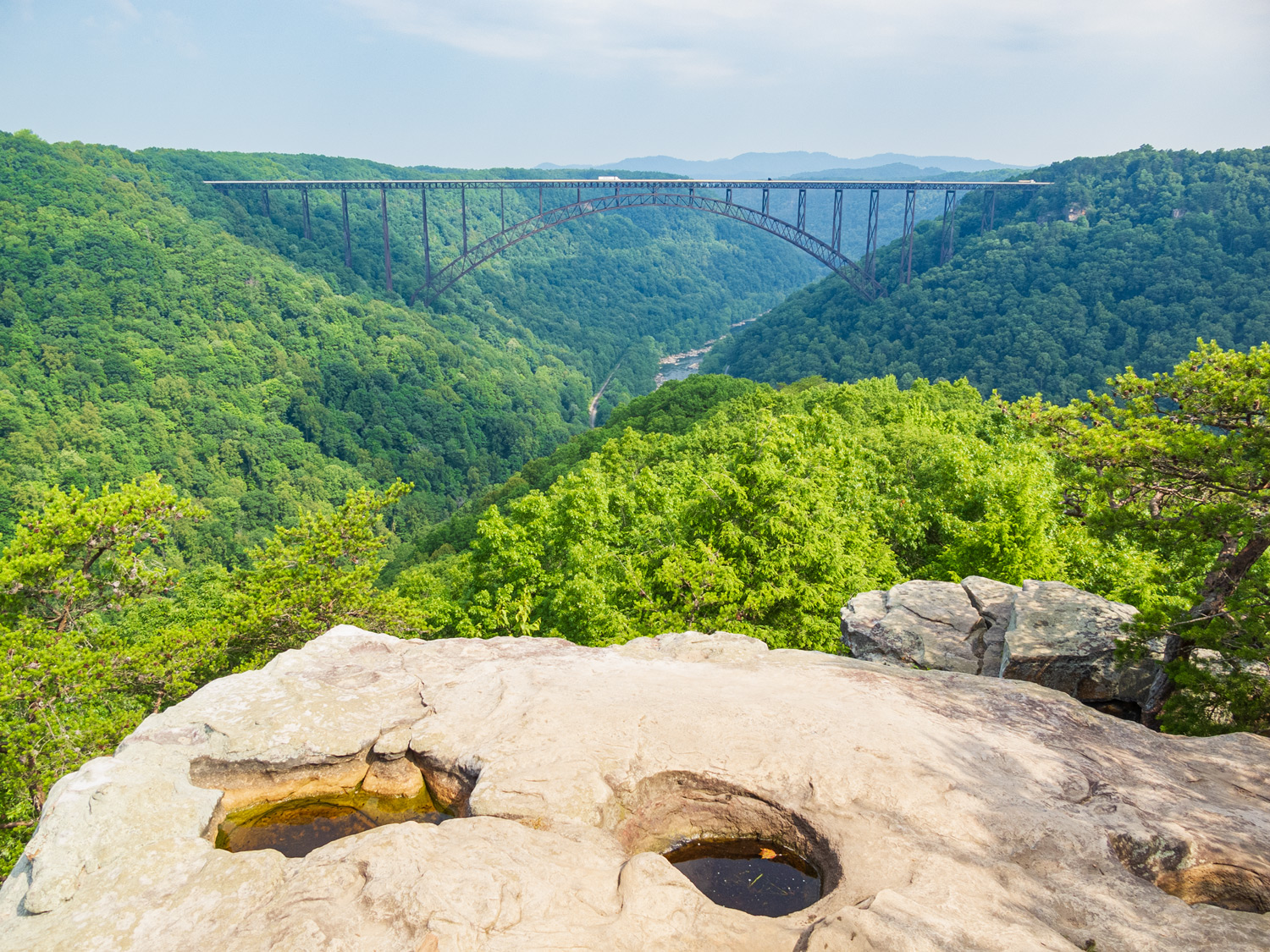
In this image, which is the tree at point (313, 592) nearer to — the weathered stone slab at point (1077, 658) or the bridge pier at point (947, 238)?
the weathered stone slab at point (1077, 658)

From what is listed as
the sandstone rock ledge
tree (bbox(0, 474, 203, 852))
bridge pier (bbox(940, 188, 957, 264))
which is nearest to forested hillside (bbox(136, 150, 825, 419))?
bridge pier (bbox(940, 188, 957, 264))

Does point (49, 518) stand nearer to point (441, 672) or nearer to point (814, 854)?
point (441, 672)

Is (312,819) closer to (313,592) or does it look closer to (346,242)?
(313,592)

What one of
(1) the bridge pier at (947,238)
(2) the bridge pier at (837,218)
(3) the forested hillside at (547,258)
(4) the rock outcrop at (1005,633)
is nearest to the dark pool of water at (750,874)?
(4) the rock outcrop at (1005,633)

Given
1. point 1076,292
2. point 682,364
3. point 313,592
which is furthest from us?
point 682,364

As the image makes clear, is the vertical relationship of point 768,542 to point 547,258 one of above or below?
below

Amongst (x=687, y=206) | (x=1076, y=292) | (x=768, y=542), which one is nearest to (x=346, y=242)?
(x=687, y=206)

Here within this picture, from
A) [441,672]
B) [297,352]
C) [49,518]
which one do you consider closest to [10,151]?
[297,352]
